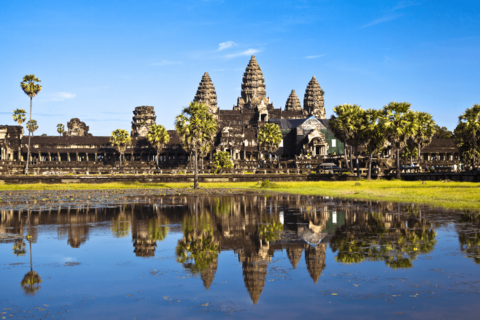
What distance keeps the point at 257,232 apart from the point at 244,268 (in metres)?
6.97

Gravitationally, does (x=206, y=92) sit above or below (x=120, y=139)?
above

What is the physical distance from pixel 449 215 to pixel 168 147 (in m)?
103

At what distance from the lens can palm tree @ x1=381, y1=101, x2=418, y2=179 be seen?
6800 centimetres

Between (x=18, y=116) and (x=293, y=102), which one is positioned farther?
(x=293, y=102)

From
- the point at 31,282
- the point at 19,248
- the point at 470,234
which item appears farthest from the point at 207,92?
the point at 31,282

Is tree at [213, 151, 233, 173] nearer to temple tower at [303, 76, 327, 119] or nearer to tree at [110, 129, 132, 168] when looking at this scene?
tree at [110, 129, 132, 168]

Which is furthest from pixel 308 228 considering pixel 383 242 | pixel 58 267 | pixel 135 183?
pixel 135 183

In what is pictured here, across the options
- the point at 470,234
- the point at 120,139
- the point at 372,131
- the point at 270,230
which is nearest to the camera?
the point at 470,234

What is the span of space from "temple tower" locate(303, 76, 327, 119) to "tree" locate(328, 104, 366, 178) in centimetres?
9786

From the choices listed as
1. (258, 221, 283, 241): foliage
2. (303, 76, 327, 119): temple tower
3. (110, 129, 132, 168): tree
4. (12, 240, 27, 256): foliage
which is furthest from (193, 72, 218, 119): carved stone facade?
(12, 240, 27, 256): foliage

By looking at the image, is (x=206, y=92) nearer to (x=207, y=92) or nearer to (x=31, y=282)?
(x=207, y=92)

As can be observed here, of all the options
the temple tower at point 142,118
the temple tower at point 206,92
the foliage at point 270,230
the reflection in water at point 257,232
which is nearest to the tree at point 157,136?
the temple tower at point 206,92

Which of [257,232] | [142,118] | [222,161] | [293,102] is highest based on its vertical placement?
[293,102]

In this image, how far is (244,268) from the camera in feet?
46.3
